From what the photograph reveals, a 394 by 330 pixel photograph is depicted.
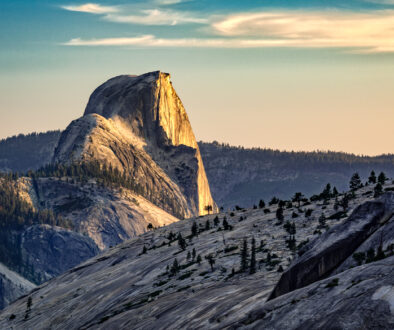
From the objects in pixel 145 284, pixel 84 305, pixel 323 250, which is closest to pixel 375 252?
pixel 323 250

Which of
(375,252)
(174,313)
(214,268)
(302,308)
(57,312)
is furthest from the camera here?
(57,312)

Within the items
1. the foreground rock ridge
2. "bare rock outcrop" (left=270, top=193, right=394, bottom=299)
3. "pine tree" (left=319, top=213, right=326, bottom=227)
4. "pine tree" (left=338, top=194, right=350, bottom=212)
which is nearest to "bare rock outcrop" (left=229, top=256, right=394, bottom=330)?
the foreground rock ridge

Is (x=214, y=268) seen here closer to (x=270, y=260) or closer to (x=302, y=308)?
(x=270, y=260)

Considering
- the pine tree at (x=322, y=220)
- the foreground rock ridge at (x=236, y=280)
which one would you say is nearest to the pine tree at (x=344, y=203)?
the foreground rock ridge at (x=236, y=280)

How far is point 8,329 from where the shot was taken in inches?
5669

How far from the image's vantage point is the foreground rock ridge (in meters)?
54.0

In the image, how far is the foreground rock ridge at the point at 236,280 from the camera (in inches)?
2126

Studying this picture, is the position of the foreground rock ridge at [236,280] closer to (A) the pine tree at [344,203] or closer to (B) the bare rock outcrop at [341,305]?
(B) the bare rock outcrop at [341,305]

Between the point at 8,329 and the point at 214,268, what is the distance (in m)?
46.7

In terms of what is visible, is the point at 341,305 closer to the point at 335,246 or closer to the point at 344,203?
the point at 335,246

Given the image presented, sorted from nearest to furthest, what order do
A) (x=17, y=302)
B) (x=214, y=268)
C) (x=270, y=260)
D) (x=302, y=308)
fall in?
(x=302, y=308) → (x=270, y=260) → (x=214, y=268) → (x=17, y=302)

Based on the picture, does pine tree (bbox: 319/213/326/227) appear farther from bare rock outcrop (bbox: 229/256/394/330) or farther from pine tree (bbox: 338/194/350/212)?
bare rock outcrop (bbox: 229/256/394/330)

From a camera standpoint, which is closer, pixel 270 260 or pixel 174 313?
pixel 174 313

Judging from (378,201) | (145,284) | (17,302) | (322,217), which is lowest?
(17,302)
